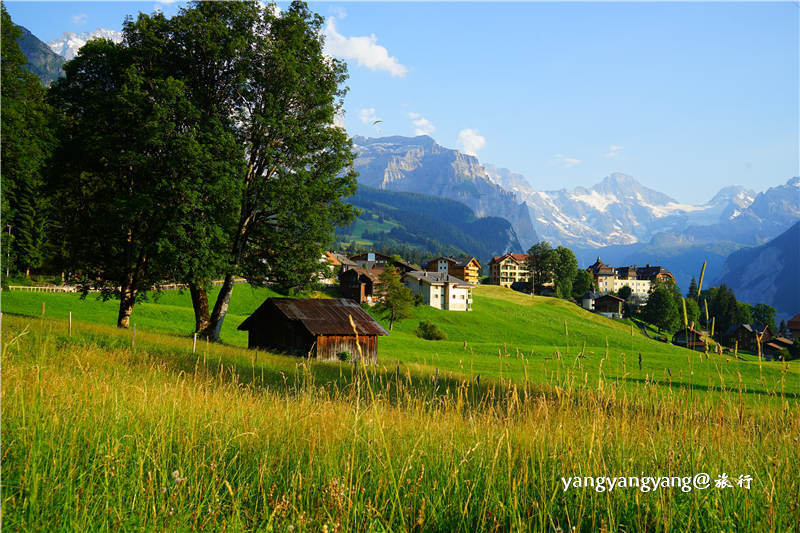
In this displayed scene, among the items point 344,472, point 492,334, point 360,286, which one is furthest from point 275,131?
point 360,286

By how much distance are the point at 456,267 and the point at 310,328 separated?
13490 centimetres

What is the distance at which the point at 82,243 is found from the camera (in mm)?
25312

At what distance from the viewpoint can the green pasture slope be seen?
1455 inches

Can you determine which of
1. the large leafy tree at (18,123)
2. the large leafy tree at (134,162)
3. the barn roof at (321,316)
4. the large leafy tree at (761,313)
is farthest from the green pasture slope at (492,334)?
the large leafy tree at (761,313)

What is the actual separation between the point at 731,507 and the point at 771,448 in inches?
67.7

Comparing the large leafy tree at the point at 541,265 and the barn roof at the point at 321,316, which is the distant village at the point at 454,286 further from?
the barn roof at the point at 321,316

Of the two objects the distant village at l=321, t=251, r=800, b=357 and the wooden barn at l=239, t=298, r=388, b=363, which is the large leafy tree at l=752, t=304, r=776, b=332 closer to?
the distant village at l=321, t=251, r=800, b=357

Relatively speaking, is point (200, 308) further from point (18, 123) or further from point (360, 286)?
point (360, 286)

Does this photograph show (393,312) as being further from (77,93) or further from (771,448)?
(771,448)

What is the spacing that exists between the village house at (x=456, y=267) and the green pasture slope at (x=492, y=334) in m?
31.2

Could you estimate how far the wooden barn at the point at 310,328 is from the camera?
3375 centimetres


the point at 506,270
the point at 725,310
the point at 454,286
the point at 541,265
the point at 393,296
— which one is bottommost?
the point at 725,310

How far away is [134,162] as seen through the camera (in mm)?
21562

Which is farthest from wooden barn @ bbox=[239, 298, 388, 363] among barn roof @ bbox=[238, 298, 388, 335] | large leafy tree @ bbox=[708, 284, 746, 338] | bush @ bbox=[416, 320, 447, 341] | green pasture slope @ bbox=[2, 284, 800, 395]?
large leafy tree @ bbox=[708, 284, 746, 338]
